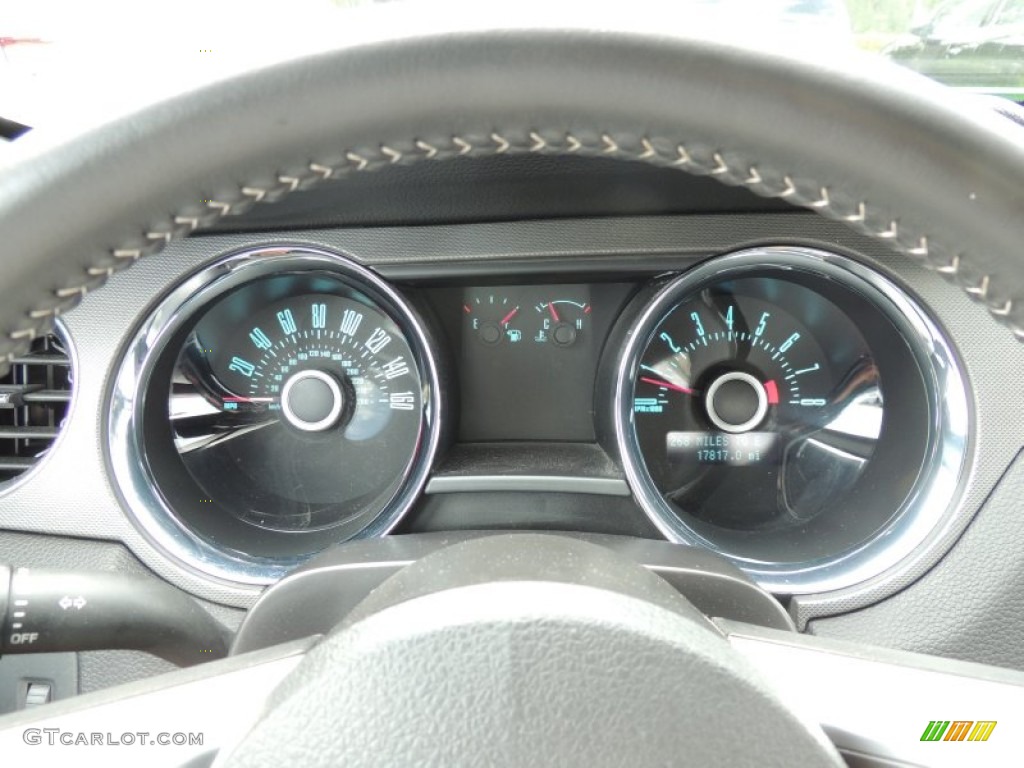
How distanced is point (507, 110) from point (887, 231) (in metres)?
0.24

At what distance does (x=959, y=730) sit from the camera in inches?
32.8

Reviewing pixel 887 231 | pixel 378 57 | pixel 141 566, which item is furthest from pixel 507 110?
pixel 141 566

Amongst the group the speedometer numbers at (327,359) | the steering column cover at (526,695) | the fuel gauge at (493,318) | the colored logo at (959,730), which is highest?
the fuel gauge at (493,318)

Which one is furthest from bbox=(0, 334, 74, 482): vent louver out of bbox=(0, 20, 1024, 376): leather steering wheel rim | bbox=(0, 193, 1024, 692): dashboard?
bbox=(0, 20, 1024, 376): leather steering wheel rim

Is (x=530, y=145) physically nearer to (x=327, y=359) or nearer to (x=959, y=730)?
→ (x=959, y=730)

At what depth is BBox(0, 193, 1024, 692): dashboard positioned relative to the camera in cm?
166

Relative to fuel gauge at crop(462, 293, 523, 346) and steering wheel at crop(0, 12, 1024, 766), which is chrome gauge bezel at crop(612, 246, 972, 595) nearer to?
fuel gauge at crop(462, 293, 523, 346)

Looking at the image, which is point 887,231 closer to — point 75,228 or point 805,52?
point 805,52

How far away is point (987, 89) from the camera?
1688mm

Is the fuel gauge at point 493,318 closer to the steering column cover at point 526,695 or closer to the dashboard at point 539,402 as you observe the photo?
the dashboard at point 539,402

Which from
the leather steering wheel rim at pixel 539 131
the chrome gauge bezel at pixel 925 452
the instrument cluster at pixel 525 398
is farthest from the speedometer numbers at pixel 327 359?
the leather steering wheel rim at pixel 539 131

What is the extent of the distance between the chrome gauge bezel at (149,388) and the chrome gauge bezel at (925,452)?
1.39 ft

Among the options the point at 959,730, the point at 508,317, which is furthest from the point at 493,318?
the point at 959,730

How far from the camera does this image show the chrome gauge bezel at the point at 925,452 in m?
1.62
